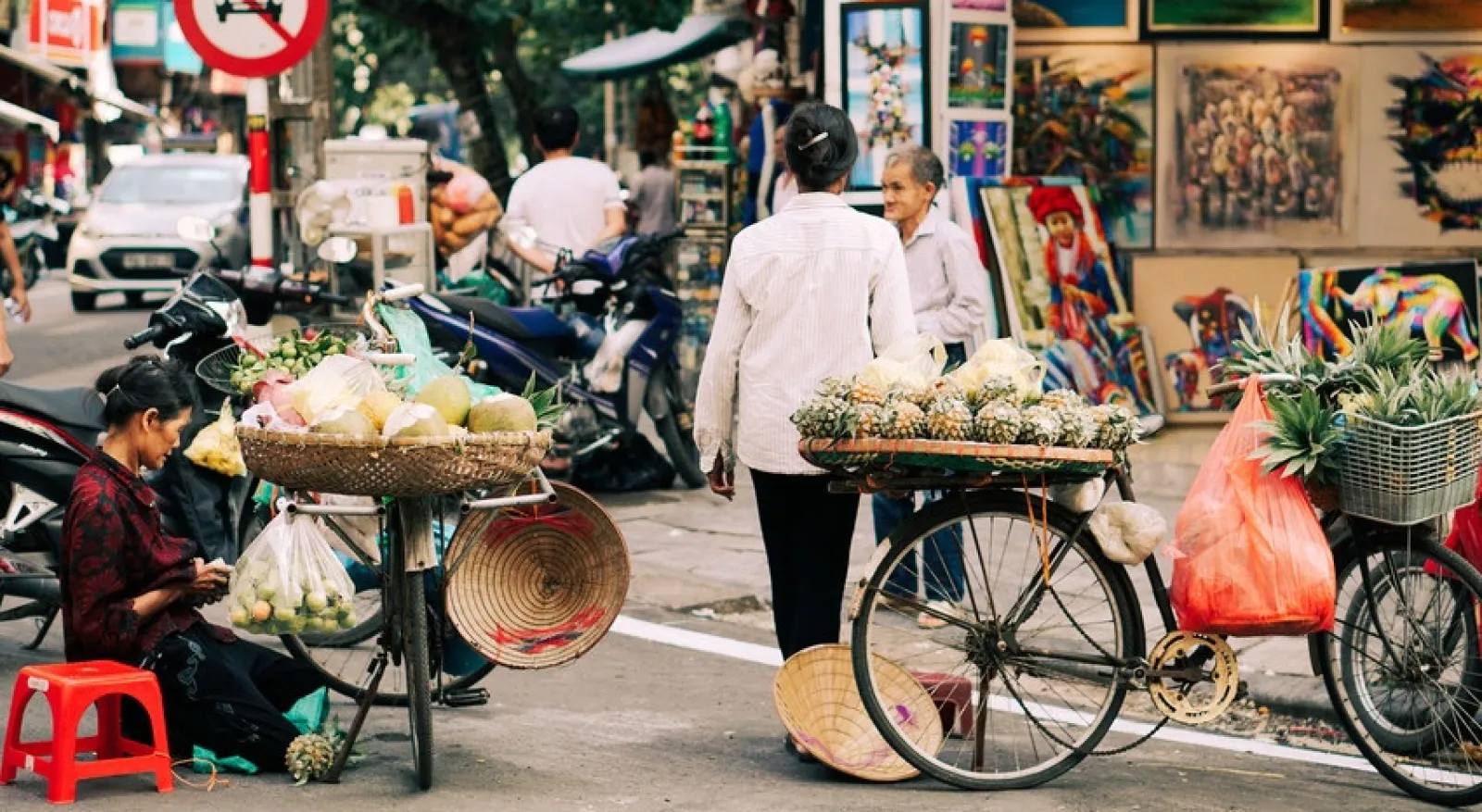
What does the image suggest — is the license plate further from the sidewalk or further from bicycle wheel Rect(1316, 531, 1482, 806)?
bicycle wheel Rect(1316, 531, 1482, 806)

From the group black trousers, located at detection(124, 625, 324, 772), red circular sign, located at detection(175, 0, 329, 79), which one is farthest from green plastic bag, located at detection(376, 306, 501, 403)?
red circular sign, located at detection(175, 0, 329, 79)

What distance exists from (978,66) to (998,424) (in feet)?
20.2

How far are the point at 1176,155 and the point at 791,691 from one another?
674 centimetres

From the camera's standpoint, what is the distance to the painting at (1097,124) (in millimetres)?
11977

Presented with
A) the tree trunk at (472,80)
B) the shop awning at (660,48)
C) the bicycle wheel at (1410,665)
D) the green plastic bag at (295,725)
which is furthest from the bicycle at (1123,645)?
the tree trunk at (472,80)

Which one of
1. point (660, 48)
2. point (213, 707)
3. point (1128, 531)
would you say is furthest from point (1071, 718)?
point (660, 48)

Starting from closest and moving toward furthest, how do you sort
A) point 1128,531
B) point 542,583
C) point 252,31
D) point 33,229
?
point 1128,531 → point 542,583 → point 252,31 → point 33,229

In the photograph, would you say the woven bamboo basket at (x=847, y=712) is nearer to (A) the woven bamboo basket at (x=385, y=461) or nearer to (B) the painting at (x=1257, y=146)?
(A) the woven bamboo basket at (x=385, y=461)

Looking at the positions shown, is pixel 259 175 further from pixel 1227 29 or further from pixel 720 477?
pixel 720 477

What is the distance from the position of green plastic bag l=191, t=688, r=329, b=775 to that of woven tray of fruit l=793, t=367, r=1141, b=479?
1590 millimetres

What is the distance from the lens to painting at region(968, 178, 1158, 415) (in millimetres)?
11484

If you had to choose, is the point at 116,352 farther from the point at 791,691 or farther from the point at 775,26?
the point at 791,691

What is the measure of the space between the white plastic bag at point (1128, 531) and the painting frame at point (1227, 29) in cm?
662

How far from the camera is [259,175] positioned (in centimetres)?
1161
